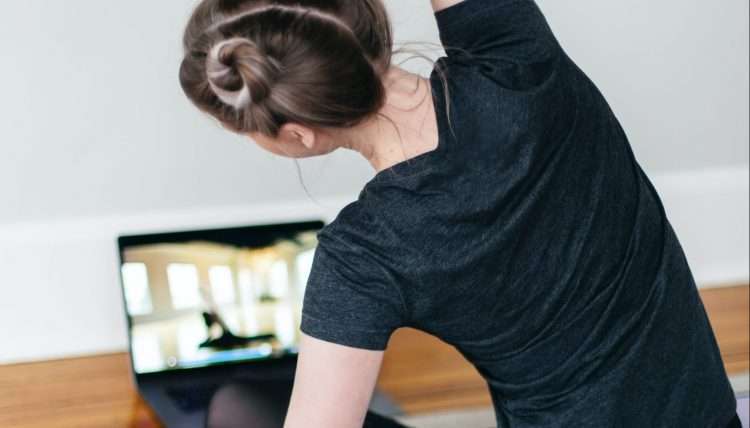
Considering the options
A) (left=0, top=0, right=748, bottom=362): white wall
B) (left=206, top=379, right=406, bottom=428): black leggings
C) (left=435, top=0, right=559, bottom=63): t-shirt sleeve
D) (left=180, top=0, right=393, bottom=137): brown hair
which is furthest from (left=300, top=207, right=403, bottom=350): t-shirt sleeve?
(left=0, top=0, right=748, bottom=362): white wall

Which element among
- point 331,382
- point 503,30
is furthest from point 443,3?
point 331,382

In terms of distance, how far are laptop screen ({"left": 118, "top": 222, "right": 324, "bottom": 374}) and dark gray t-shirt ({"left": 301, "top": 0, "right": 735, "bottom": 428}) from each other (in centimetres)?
75

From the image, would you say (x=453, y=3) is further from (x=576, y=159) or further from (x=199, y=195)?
(x=199, y=195)

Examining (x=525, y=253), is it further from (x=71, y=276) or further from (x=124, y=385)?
(x=71, y=276)

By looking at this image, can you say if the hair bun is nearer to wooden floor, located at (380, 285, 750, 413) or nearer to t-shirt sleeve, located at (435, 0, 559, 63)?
t-shirt sleeve, located at (435, 0, 559, 63)

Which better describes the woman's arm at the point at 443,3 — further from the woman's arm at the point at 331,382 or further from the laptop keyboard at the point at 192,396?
the laptop keyboard at the point at 192,396

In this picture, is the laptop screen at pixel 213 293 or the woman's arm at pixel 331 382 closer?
the woman's arm at pixel 331 382

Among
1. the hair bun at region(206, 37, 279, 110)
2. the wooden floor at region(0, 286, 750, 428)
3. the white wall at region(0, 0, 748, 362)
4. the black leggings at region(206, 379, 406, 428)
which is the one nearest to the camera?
the hair bun at region(206, 37, 279, 110)

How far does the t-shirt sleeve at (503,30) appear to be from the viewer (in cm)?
97

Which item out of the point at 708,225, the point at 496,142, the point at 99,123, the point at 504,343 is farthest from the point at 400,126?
the point at 708,225

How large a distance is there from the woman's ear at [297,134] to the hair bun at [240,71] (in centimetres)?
4

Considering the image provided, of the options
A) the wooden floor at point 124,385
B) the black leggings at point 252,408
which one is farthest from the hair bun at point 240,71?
the wooden floor at point 124,385

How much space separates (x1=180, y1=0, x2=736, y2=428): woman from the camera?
898mm

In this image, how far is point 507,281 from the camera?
96cm
